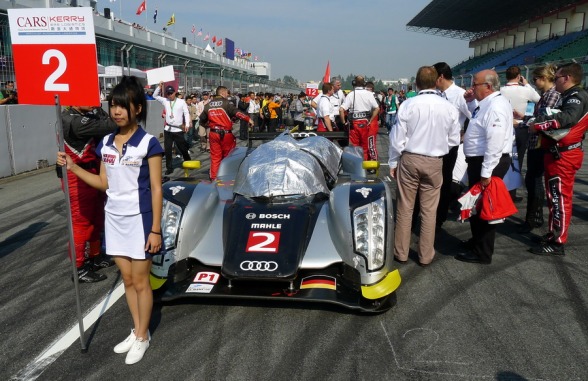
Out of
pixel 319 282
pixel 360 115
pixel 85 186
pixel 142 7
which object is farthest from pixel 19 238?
pixel 142 7

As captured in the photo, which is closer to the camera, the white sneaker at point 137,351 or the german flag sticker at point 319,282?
the white sneaker at point 137,351

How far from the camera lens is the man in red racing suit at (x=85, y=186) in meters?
4.13

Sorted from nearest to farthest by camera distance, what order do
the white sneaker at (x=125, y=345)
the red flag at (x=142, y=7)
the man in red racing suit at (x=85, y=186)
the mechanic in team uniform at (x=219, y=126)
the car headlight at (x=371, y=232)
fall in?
the white sneaker at (x=125, y=345) < the car headlight at (x=371, y=232) < the man in red racing suit at (x=85, y=186) < the mechanic in team uniform at (x=219, y=126) < the red flag at (x=142, y=7)

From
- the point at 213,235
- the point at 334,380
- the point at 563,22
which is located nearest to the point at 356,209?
the point at 213,235

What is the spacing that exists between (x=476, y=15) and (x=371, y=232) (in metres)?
51.7

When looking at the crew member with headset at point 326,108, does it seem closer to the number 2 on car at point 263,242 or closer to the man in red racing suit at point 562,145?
the man in red racing suit at point 562,145

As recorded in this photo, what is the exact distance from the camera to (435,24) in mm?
54062

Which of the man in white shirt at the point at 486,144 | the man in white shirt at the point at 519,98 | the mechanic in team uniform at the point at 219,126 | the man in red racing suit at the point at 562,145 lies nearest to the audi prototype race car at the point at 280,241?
the man in white shirt at the point at 486,144

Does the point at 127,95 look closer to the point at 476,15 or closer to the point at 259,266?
the point at 259,266

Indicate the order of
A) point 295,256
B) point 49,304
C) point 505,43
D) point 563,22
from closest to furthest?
1. point 295,256
2. point 49,304
3. point 563,22
4. point 505,43

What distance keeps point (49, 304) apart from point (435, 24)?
2251 inches

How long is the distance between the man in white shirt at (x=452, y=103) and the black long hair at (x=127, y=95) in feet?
12.5

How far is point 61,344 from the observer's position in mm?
3168

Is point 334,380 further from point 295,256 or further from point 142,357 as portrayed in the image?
point 142,357
